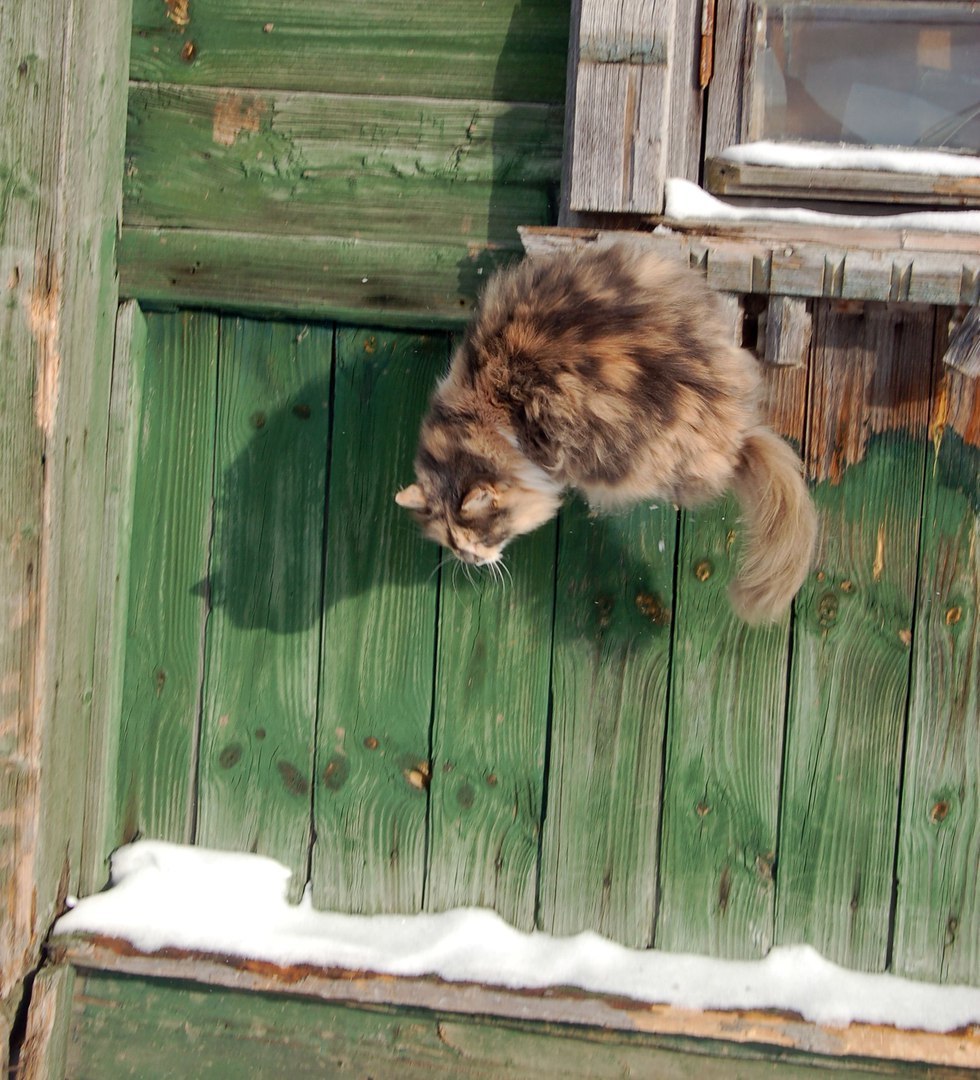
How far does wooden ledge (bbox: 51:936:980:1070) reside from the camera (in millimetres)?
1993

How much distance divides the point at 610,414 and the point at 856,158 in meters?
0.75

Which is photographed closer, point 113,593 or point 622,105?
point 622,105

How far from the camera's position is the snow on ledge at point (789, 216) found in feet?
6.25

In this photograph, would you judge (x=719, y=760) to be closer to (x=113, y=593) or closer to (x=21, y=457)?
(x=113, y=593)

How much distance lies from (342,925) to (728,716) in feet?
3.10

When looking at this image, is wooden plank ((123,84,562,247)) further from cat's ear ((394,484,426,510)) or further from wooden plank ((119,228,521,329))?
cat's ear ((394,484,426,510))

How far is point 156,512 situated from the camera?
2223mm

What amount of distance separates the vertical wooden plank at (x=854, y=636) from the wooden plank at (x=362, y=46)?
0.78 metres

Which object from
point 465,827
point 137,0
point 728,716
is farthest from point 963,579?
point 137,0

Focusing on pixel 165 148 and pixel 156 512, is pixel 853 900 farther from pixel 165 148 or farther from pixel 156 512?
pixel 165 148

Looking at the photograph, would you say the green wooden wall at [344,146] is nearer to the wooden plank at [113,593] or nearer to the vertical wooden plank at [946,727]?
the wooden plank at [113,593]

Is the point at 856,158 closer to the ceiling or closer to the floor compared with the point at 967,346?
closer to the ceiling

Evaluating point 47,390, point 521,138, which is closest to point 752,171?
point 521,138

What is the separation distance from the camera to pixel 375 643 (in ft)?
7.21
